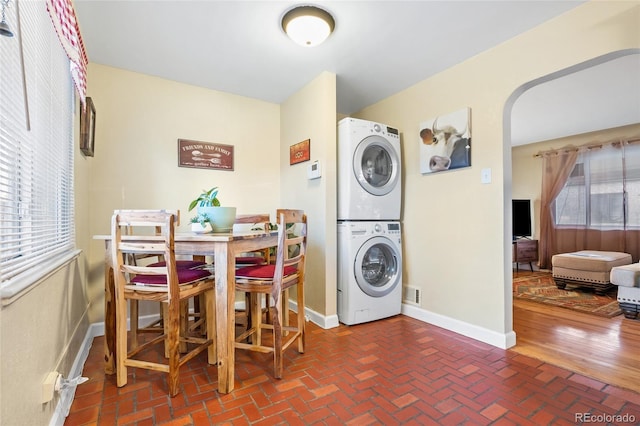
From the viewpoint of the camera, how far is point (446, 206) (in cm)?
273

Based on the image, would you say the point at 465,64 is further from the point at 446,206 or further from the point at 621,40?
the point at 446,206

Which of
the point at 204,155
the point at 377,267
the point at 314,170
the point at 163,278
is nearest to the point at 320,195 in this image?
the point at 314,170

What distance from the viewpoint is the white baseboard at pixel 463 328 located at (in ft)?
7.48

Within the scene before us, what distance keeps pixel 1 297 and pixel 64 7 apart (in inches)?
56.2

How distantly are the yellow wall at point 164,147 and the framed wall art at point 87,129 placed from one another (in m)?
0.21

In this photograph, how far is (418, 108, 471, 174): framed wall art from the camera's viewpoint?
2.53 metres

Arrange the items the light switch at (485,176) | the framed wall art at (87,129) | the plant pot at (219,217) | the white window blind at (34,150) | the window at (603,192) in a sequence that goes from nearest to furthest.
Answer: the white window blind at (34,150), the plant pot at (219,217), the framed wall art at (87,129), the light switch at (485,176), the window at (603,192)

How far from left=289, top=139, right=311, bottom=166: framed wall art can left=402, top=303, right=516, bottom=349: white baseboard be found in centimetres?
180

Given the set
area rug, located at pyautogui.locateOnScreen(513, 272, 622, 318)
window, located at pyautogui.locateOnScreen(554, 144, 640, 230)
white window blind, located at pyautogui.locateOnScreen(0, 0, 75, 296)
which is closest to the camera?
white window blind, located at pyautogui.locateOnScreen(0, 0, 75, 296)

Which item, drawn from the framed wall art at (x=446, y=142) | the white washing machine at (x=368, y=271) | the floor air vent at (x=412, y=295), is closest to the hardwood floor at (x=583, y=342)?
the floor air vent at (x=412, y=295)

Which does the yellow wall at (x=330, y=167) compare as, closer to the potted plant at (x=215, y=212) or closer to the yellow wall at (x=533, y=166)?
the potted plant at (x=215, y=212)

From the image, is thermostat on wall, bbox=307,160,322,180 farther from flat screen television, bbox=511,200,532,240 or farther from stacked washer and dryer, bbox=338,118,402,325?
flat screen television, bbox=511,200,532,240

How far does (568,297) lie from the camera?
371cm

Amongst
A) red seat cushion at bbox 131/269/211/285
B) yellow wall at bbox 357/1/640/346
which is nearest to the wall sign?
red seat cushion at bbox 131/269/211/285
